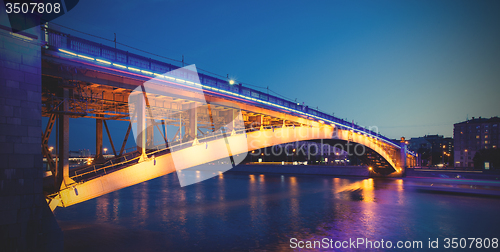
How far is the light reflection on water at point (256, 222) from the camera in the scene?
13633 millimetres

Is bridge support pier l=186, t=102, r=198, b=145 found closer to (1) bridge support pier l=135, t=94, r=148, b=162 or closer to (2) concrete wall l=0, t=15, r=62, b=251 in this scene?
(1) bridge support pier l=135, t=94, r=148, b=162

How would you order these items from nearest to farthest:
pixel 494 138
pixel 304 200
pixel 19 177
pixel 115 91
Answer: pixel 19 177, pixel 115 91, pixel 304 200, pixel 494 138

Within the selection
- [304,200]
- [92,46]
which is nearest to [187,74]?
[92,46]

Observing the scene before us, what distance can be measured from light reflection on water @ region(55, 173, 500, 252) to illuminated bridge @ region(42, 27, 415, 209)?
3006 millimetres

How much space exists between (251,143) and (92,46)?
1334cm

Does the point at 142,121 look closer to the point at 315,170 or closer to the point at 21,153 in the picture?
the point at 21,153

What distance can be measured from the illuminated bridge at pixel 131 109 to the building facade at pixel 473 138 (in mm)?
100493

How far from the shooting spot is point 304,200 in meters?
26.6

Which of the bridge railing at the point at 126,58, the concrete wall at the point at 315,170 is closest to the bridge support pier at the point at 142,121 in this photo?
the bridge railing at the point at 126,58

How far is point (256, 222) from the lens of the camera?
17.6 m

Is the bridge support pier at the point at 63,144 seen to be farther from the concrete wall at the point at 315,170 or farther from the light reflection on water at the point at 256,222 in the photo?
the concrete wall at the point at 315,170

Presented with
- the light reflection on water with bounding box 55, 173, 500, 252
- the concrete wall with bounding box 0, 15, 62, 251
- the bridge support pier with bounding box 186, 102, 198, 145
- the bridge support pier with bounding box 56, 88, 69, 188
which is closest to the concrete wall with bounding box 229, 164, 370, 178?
the light reflection on water with bounding box 55, 173, 500, 252

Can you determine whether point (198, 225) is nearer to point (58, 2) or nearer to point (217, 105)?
point (217, 105)

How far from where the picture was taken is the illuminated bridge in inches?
463
